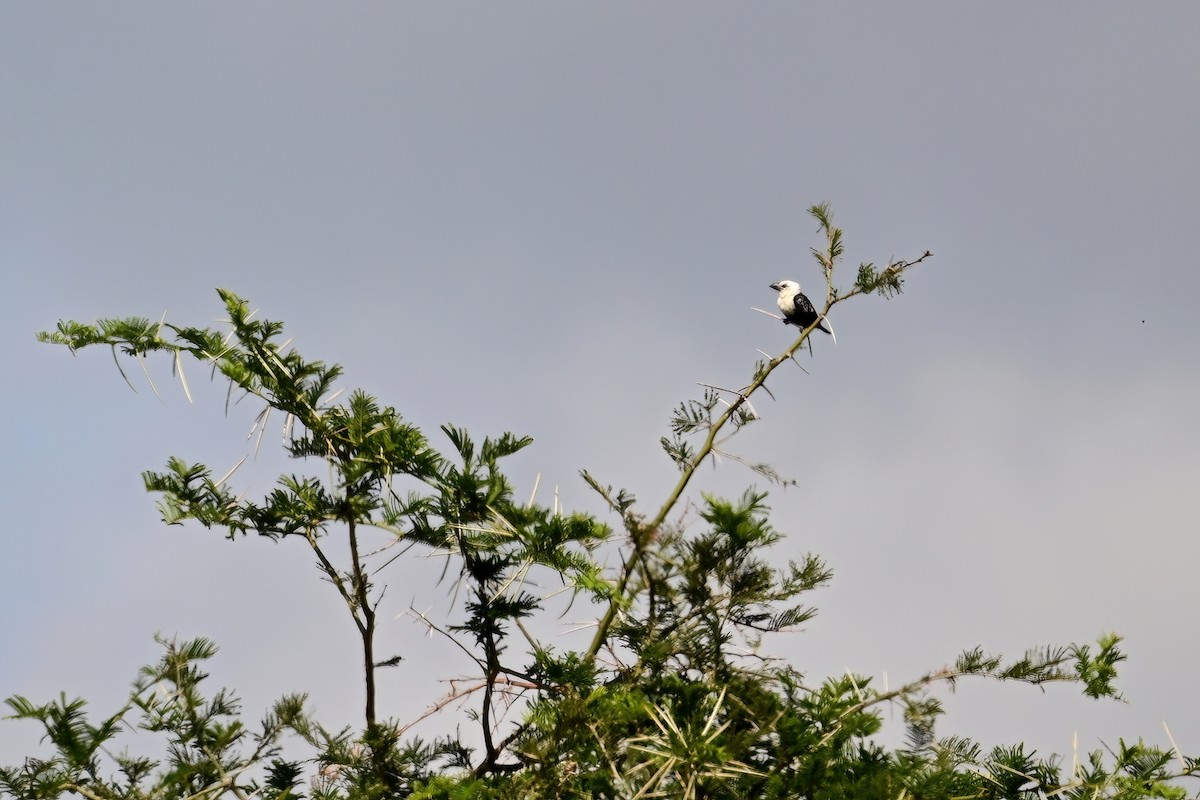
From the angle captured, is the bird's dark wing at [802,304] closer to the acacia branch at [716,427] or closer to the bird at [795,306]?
the bird at [795,306]

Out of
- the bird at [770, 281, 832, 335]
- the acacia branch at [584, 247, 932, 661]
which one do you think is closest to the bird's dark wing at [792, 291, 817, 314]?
the bird at [770, 281, 832, 335]


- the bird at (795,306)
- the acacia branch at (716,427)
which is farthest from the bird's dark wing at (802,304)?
the acacia branch at (716,427)

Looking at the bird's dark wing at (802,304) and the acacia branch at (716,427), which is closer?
the acacia branch at (716,427)

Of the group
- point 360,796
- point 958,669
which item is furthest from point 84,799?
point 958,669

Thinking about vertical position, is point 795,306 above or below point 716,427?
above

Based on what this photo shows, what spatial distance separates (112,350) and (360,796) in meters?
2.16

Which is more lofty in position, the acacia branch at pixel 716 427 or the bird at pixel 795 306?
the bird at pixel 795 306

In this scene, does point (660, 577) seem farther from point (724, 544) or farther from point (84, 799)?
point (84, 799)

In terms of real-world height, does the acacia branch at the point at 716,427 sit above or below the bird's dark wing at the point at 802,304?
below

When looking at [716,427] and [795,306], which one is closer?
[716,427]

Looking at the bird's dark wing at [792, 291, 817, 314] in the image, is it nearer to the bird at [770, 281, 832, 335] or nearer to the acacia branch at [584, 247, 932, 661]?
the bird at [770, 281, 832, 335]

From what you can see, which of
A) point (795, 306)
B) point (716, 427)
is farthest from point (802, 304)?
point (716, 427)

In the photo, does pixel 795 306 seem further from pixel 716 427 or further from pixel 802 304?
pixel 716 427

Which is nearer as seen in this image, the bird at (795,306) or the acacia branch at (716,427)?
the acacia branch at (716,427)
